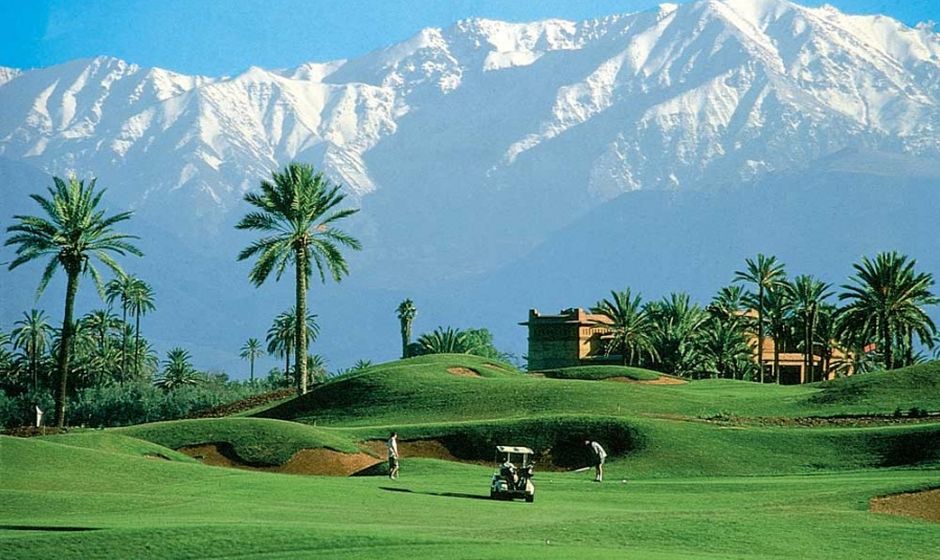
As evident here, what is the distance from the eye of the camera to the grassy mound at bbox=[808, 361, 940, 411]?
69312 mm

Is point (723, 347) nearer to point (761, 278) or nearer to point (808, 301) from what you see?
point (761, 278)

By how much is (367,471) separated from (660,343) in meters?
69.8

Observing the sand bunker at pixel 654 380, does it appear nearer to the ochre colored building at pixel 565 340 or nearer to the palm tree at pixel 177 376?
the ochre colored building at pixel 565 340

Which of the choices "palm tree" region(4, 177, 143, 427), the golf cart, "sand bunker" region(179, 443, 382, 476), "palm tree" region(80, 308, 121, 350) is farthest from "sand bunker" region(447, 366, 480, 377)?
"palm tree" region(80, 308, 121, 350)

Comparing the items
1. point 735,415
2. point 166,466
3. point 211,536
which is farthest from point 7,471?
point 735,415

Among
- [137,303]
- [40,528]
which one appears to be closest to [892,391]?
[40,528]

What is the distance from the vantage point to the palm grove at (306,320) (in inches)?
2854

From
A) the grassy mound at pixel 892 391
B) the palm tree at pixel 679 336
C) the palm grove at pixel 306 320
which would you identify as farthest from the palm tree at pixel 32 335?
the grassy mound at pixel 892 391

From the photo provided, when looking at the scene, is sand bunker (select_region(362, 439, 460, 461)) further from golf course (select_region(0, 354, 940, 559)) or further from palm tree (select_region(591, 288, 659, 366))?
palm tree (select_region(591, 288, 659, 366))

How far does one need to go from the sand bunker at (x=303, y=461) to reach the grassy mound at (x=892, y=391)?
90.2 feet

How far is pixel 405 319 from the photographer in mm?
159000

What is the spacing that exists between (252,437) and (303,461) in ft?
11.1

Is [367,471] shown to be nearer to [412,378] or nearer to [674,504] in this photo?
[674,504]

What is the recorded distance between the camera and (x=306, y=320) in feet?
350
